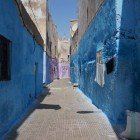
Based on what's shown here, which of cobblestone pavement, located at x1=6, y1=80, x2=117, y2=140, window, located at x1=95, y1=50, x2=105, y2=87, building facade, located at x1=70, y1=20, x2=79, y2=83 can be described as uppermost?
building facade, located at x1=70, y1=20, x2=79, y2=83

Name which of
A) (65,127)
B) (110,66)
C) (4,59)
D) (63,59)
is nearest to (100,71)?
(110,66)

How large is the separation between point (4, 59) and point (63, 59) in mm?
49072

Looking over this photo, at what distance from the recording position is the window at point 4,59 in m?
8.30

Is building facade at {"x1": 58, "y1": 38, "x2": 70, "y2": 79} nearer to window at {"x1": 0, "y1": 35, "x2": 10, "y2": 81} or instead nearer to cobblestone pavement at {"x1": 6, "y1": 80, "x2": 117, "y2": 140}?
cobblestone pavement at {"x1": 6, "y1": 80, "x2": 117, "y2": 140}

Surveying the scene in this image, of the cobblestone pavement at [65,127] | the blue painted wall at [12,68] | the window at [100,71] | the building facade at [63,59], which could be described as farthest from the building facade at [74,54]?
the cobblestone pavement at [65,127]

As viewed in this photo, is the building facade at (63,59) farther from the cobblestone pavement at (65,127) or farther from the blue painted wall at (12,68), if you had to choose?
the cobblestone pavement at (65,127)

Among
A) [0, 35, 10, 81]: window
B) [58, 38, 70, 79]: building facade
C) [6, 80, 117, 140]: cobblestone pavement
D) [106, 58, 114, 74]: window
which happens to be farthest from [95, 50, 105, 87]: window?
[58, 38, 70, 79]: building facade

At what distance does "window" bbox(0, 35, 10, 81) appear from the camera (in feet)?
27.2

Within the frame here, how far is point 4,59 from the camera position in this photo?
8.64 metres

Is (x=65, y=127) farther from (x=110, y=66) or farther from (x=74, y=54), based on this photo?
(x=74, y=54)

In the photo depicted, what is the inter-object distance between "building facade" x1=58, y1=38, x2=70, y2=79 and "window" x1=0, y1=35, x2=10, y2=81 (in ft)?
147

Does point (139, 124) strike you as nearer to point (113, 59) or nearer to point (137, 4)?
point (113, 59)

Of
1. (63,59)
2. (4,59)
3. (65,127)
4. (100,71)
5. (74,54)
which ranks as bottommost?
(65,127)

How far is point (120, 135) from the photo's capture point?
772cm
